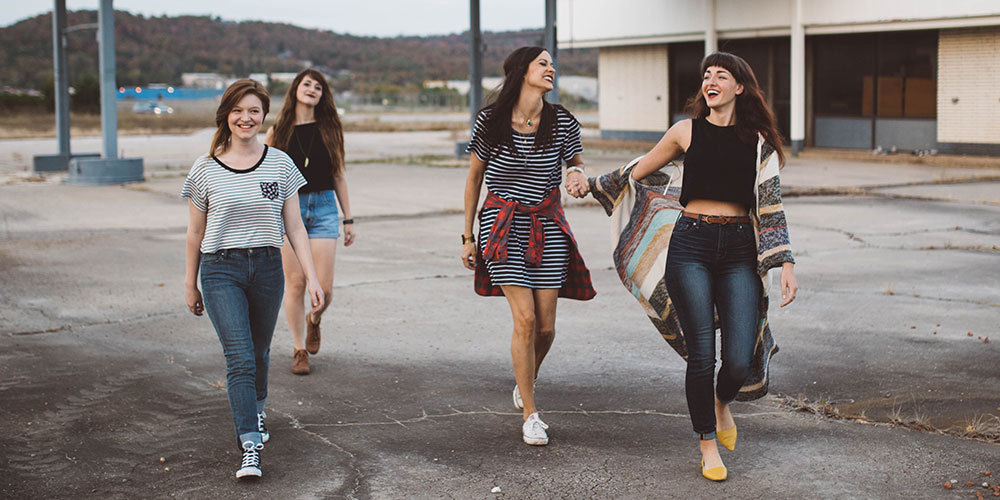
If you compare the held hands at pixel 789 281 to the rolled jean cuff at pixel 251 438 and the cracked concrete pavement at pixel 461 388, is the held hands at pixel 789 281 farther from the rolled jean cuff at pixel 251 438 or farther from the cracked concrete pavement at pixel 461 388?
the rolled jean cuff at pixel 251 438

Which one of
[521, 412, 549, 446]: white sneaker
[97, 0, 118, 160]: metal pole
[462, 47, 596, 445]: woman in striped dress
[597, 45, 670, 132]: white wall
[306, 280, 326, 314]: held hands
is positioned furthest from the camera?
[597, 45, 670, 132]: white wall

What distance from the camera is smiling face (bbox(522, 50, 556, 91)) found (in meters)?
5.33

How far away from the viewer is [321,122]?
22.8 ft

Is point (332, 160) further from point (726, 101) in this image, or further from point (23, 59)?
point (23, 59)

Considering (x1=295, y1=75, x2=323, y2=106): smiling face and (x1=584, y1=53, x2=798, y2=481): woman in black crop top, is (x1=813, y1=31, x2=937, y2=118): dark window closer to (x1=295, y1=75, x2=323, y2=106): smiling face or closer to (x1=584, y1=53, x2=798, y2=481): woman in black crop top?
(x1=295, y1=75, x2=323, y2=106): smiling face

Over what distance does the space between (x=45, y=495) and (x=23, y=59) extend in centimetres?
14638

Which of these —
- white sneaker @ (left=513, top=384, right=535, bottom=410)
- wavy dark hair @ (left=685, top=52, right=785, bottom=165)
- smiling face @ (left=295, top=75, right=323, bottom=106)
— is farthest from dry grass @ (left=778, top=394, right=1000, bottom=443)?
smiling face @ (left=295, top=75, right=323, bottom=106)

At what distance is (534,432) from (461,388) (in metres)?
1.16

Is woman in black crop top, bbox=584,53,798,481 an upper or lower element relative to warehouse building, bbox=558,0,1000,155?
lower

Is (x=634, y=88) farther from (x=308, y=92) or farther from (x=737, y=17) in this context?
(x=308, y=92)

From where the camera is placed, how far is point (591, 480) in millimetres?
4785

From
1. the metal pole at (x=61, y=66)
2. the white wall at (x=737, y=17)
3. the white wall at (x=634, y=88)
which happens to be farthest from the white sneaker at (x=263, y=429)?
the white wall at (x=634, y=88)

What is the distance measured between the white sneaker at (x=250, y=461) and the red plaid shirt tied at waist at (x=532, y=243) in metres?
1.44

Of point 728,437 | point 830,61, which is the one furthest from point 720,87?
point 830,61
